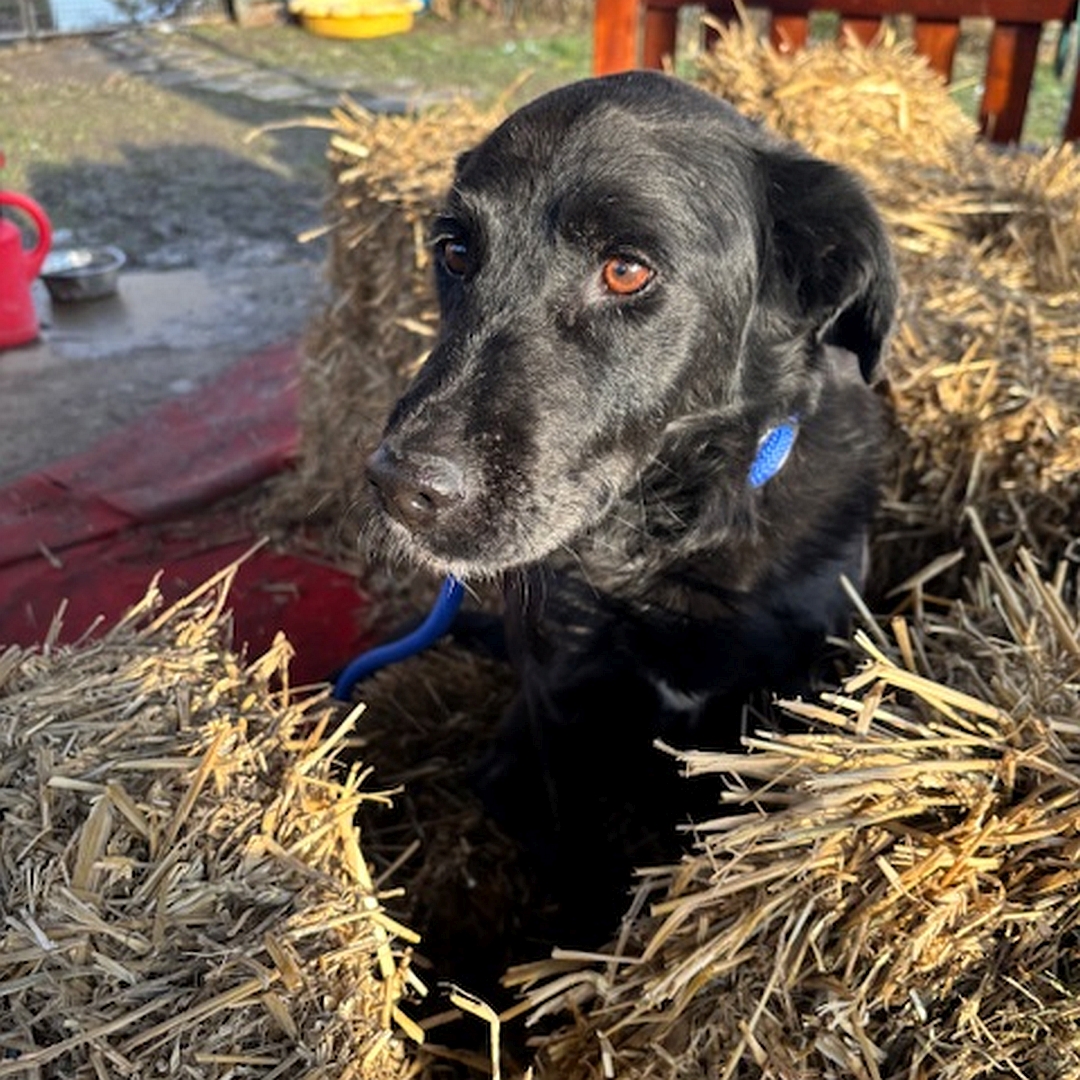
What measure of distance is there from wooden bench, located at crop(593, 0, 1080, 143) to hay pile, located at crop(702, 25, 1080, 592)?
2.26ft

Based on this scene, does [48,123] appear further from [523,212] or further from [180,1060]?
[180,1060]

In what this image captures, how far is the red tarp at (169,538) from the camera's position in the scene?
340 cm

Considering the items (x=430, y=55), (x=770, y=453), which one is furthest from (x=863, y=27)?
(x=430, y=55)

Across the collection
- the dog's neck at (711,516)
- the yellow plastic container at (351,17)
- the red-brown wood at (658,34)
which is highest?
the red-brown wood at (658,34)

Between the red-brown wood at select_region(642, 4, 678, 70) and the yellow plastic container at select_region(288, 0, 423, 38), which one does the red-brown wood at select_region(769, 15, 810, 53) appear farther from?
the yellow plastic container at select_region(288, 0, 423, 38)

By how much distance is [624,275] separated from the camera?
6.36 feet

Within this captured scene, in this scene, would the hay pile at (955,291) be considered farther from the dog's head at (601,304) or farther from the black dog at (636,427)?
the dog's head at (601,304)

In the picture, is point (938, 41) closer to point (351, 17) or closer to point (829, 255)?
point (829, 255)

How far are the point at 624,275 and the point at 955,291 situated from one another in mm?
1430

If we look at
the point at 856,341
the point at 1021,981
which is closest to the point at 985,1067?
the point at 1021,981

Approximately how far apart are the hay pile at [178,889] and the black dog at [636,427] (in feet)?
1.39

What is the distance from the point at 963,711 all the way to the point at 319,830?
2.83ft

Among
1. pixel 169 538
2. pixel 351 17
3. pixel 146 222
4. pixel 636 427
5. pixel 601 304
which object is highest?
pixel 601 304

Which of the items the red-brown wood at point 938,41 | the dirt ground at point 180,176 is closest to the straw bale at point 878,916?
the dirt ground at point 180,176
